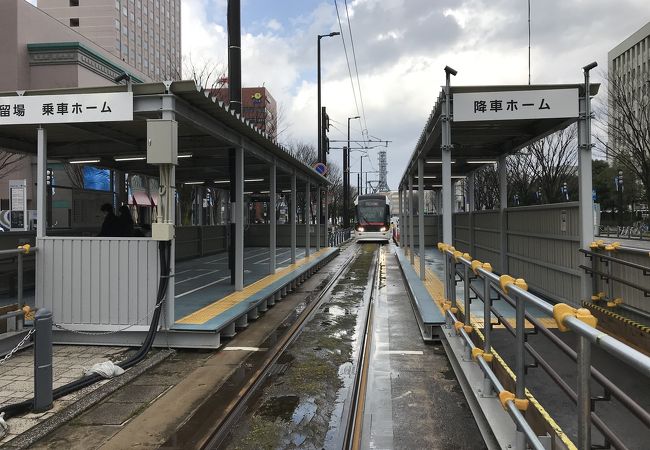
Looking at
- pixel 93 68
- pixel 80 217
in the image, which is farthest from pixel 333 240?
pixel 80 217

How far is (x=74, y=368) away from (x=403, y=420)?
12.9 ft

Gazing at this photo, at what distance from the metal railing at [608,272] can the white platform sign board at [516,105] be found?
6.71 ft

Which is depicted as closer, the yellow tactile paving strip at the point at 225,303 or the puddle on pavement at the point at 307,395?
the puddle on pavement at the point at 307,395

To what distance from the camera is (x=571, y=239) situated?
7.39m

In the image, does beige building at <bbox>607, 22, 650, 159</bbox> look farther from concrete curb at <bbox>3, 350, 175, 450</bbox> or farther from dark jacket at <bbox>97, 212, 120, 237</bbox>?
concrete curb at <bbox>3, 350, 175, 450</bbox>

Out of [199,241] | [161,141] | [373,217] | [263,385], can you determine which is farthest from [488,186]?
[263,385]

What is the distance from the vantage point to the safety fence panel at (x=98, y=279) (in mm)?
6863

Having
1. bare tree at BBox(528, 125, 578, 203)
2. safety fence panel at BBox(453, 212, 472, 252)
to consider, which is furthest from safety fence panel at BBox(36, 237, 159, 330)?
bare tree at BBox(528, 125, 578, 203)

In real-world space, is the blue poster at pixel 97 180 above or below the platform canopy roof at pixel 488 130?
above

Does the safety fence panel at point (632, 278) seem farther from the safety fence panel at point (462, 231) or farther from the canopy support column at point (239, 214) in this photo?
the safety fence panel at point (462, 231)

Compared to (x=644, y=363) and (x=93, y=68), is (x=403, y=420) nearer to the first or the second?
(x=644, y=363)

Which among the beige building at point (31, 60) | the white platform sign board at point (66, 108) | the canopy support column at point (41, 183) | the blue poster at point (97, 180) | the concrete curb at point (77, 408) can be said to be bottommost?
the concrete curb at point (77, 408)

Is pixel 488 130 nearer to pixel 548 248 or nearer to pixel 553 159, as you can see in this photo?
pixel 548 248

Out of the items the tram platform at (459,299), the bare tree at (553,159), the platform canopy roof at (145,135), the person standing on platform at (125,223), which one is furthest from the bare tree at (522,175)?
the person standing on platform at (125,223)
